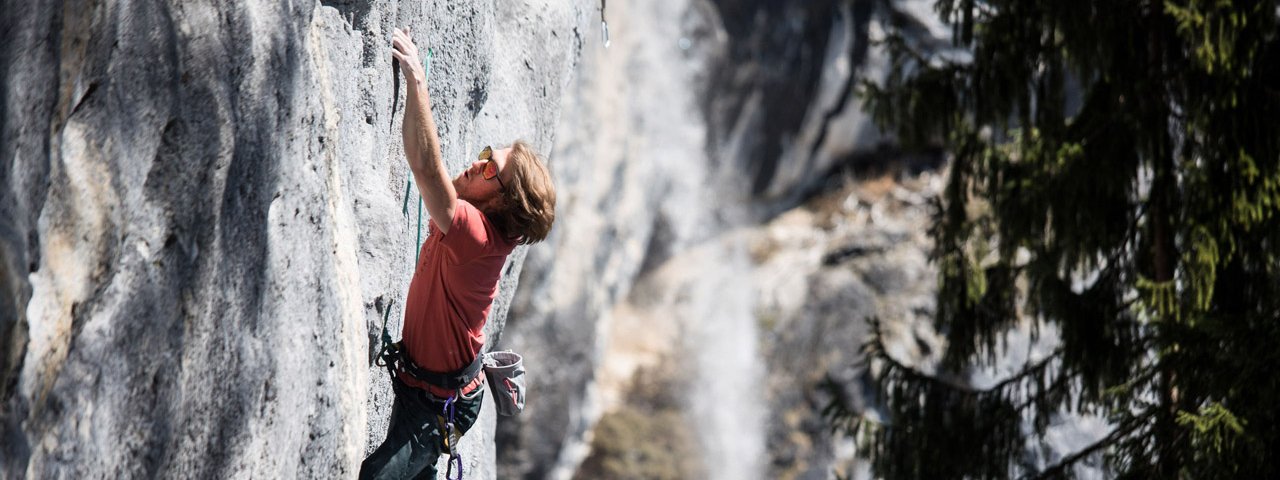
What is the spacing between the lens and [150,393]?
2.39 meters

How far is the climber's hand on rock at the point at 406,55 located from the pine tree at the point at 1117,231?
10.2ft

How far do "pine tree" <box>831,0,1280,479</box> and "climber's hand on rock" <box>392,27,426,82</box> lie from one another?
3.09 metres

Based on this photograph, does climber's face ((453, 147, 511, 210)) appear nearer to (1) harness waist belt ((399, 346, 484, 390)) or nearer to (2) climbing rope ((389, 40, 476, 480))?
(2) climbing rope ((389, 40, 476, 480))

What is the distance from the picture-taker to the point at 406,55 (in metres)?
3.32

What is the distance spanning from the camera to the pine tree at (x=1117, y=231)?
15.7 ft

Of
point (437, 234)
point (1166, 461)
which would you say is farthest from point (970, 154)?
point (437, 234)

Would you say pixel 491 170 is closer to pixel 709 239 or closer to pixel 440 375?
pixel 440 375

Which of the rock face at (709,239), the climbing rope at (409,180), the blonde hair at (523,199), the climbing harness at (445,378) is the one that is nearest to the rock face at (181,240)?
the climbing harness at (445,378)

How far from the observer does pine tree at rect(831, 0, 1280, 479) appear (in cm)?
479

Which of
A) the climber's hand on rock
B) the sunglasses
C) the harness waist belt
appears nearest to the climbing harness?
the harness waist belt

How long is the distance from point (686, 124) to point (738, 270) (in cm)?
259

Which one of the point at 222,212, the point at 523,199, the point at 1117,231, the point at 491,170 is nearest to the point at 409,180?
the point at 491,170

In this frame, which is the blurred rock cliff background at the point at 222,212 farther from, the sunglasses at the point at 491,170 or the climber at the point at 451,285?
the sunglasses at the point at 491,170

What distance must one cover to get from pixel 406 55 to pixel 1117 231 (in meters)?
4.19
